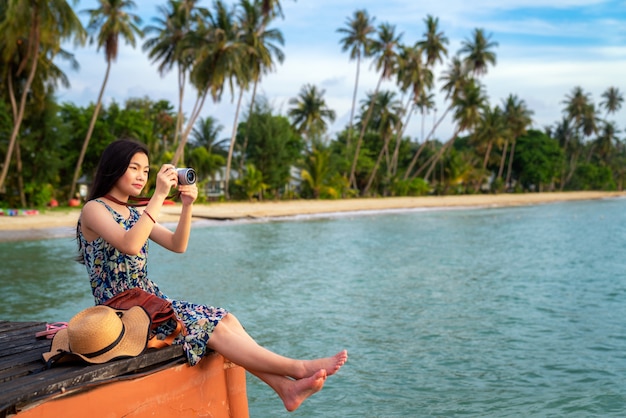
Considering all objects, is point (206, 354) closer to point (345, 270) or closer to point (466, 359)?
point (466, 359)

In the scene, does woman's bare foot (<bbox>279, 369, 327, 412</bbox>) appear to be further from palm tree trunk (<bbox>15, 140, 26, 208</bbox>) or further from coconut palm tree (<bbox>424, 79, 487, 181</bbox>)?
coconut palm tree (<bbox>424, 79, 487, 181</bbox>)

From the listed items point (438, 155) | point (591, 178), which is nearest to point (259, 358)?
point (438, 155)

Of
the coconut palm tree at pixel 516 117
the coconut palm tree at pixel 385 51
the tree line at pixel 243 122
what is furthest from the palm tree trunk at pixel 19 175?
the coconut palm tree at pixel 516 117

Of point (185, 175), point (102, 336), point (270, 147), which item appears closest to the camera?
point (102, 336)

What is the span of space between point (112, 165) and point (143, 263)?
1.57 ft

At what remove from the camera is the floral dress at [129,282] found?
10.0 feet

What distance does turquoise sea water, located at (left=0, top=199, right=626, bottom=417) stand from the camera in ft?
17.9

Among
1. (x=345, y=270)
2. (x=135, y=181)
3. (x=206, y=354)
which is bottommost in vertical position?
(x=345, y=270)

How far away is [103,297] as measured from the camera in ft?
10.3

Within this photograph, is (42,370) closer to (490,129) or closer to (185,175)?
(185,175)

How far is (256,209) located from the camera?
104ft

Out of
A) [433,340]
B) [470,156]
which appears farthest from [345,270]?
[470,156]

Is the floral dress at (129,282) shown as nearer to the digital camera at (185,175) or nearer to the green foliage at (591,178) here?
the digital camera at (185,175)

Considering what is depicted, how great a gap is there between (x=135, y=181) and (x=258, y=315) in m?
5.70
